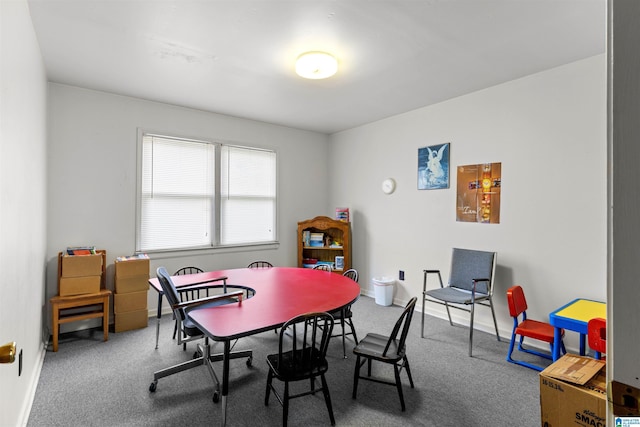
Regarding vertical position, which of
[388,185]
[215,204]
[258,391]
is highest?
[388,185]

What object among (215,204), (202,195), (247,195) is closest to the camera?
(202,195)

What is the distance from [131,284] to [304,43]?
3.15 meters

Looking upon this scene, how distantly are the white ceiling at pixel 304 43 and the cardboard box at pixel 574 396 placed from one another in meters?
2.29

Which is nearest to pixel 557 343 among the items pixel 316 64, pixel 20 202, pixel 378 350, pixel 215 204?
pixel 378 350

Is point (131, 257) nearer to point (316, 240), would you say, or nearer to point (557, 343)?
point (316, 240)

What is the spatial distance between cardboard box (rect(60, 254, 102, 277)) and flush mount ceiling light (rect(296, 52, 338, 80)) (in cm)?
284

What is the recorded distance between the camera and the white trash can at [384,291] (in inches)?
174

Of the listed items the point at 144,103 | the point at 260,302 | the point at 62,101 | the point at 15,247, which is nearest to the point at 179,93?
the point at 144,103

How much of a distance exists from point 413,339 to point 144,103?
4.29 meters

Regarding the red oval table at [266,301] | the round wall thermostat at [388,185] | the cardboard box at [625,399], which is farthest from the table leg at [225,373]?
the round wall thermostat at [388,185]

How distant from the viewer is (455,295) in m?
3.20

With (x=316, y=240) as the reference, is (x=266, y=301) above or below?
below

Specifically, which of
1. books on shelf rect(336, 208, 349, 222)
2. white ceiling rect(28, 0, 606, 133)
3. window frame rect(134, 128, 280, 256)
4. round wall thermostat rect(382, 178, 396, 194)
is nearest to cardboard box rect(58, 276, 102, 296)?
window frame rect(134, 128, 280, 256)

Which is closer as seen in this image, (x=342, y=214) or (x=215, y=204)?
(x=215, y=204)
